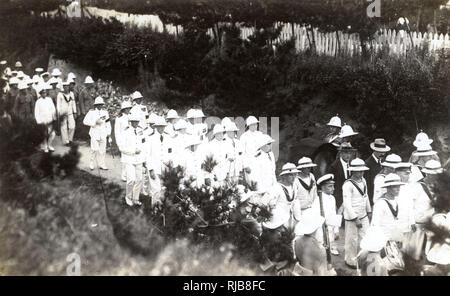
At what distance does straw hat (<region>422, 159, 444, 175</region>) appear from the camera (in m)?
6.26

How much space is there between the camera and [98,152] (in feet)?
21.6

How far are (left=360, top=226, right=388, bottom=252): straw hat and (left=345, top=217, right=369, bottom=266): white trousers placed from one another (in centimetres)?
7

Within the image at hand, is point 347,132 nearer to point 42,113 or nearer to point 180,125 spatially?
point 180,125

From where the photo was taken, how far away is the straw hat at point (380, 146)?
628cm

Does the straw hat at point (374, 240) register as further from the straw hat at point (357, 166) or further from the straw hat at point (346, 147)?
the straw hat at point (346, 147)

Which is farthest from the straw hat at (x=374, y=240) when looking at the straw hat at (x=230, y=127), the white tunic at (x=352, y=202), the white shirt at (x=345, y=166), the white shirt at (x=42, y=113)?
the white shirt at (x=42, y=113)

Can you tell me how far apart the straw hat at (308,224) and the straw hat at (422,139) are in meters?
1.69

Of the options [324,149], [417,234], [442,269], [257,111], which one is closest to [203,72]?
[257,111]

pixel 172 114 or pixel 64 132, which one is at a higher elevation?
pixel 172 114

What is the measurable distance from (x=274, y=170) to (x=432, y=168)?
2122mm

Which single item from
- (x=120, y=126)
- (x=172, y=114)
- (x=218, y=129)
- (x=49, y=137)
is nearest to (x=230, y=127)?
(x=218, y=129)

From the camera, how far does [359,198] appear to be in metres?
6.01

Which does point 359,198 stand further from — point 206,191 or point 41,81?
point 41,81

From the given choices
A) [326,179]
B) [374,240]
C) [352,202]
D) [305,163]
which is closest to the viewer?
[374,240]
